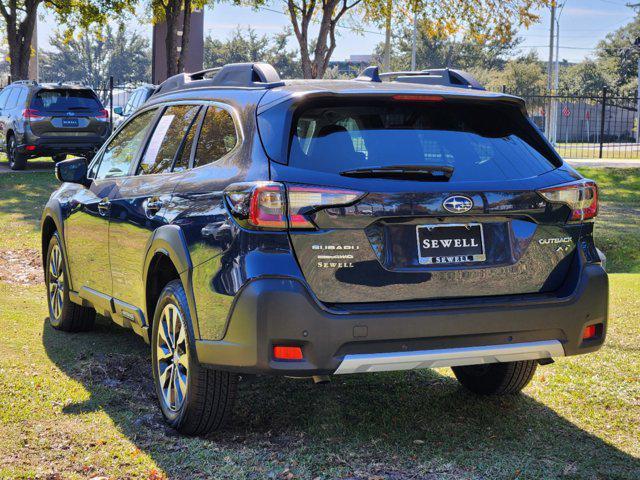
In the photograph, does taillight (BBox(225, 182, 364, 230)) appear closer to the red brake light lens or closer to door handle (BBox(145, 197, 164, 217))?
the red brake light lens

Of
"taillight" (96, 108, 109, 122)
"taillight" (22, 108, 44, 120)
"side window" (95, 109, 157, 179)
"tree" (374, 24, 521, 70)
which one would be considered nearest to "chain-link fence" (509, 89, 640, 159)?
"taillight" (96, 108, 109, 122)

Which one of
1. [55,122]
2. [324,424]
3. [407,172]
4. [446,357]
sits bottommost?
[324,424]

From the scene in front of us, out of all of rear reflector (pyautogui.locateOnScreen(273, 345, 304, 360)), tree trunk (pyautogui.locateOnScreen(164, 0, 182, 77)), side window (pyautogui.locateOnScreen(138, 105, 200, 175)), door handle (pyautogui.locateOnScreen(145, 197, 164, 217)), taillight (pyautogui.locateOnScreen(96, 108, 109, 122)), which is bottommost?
rear reflector (pyautogui.locateOnScreen(273, 345, 304, 360))

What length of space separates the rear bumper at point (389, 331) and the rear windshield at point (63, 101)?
18.5 metres

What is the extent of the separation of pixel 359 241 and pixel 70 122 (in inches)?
736

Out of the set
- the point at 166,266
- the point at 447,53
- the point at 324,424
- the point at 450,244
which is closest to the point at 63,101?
the point at 166,266

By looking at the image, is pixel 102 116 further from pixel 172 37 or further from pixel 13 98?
pixel 172 37

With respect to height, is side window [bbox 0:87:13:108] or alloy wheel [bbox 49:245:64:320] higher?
side window [bbox 0:87:13:108]

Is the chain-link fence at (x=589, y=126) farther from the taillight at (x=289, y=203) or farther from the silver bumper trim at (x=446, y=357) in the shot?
the taillight at (x=289, y=203)

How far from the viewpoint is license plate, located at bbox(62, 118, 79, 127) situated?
21.6 meters

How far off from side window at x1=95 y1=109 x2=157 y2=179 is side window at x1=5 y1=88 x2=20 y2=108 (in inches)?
680

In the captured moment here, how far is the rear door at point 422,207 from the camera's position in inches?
161

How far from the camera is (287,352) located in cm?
408

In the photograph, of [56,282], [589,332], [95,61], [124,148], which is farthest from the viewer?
[95,61]
